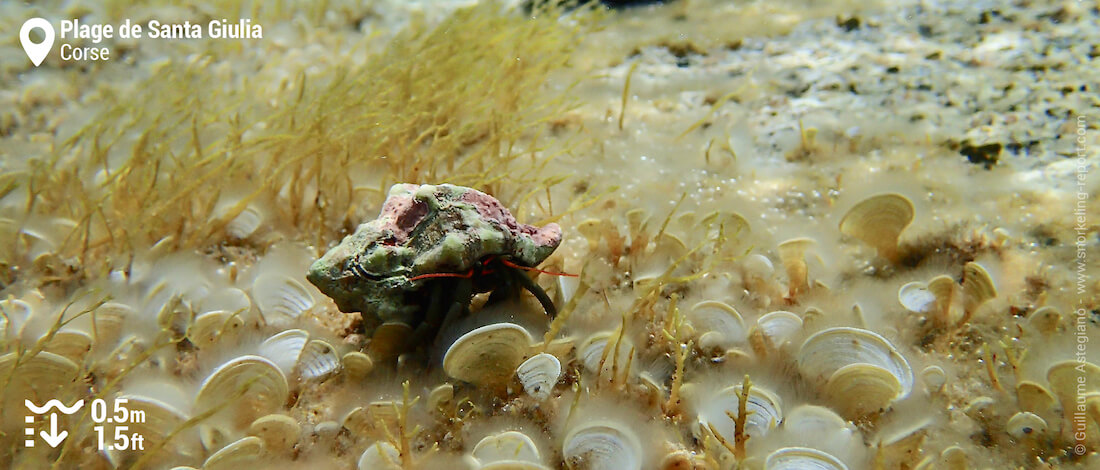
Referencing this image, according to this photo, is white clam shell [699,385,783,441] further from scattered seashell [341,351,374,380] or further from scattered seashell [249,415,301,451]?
scattered seashell [249,415,301,451]

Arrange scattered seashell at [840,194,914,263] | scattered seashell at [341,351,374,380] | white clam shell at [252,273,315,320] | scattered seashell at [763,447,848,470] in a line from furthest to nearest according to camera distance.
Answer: scattered seashell at [840,194,914,263], white clam shell at [252,273,315,320], scattered seashell at [341,351,374,380], scattered seashell at [763,447,848,470]

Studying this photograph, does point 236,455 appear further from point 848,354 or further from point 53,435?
point 848,354

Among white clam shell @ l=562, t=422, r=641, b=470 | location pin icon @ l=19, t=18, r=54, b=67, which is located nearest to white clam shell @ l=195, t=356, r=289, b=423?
white clam shell @ l=562, t=422, r=641, b=470

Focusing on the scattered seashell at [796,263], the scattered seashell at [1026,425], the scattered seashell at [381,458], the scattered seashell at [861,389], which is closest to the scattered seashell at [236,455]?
the scattered seashell at [381,458]

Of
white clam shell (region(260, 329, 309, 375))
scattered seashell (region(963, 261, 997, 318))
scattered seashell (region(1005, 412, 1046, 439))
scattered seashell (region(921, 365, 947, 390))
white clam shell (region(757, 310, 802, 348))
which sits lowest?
scattered seashell (region(1005, 412, 1046, 439))

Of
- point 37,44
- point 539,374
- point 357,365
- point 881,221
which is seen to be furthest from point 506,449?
point 37,44

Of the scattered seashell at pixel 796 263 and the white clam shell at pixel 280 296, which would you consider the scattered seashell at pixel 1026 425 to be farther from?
the white clam shell at pixel 280 296

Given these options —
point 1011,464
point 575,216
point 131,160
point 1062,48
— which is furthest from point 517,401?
point 1062,48
